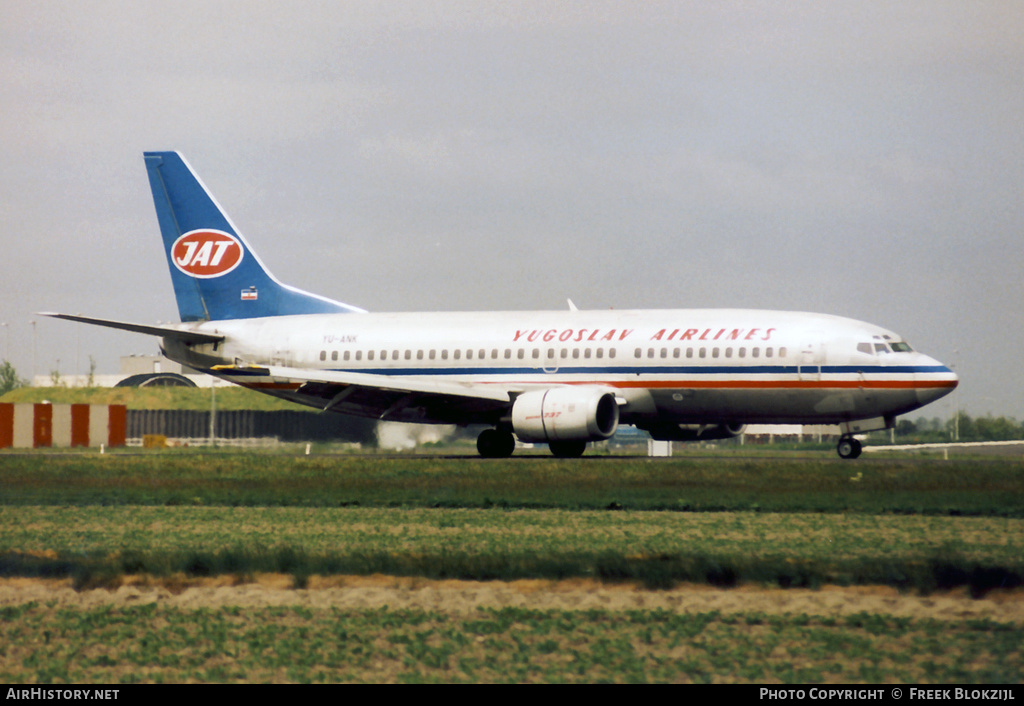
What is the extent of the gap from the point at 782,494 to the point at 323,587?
11356mm

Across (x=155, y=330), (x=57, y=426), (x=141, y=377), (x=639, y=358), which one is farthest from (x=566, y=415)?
(x=141, y=377)

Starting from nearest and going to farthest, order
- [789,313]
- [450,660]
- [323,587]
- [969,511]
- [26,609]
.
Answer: [450,660], [26,609], [323,587], [969,511], [789,313]

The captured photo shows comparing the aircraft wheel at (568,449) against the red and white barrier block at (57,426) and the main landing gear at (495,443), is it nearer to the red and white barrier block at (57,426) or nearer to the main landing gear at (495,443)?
the main landing gear at (495,443)

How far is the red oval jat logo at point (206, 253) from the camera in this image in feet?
136

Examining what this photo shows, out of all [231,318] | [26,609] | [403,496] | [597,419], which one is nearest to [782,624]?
[26,609]

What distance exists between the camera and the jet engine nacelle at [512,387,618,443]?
32.3 metres

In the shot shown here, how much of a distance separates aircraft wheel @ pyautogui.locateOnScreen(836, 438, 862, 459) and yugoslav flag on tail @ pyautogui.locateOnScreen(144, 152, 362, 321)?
1726 cm

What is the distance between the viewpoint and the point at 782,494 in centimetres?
2183

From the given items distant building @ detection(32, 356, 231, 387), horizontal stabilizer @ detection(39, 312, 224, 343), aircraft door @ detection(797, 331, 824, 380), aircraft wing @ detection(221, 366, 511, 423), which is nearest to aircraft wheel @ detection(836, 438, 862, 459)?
aircraft door @ detection(797, 331, 824, 380)

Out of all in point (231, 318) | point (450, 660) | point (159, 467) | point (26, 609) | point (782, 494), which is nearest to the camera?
point (450, 660)

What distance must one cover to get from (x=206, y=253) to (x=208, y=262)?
37 cm

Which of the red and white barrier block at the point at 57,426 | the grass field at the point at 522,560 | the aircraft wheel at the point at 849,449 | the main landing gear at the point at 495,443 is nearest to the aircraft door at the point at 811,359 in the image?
the aircraft wheel at the point at 849,449
